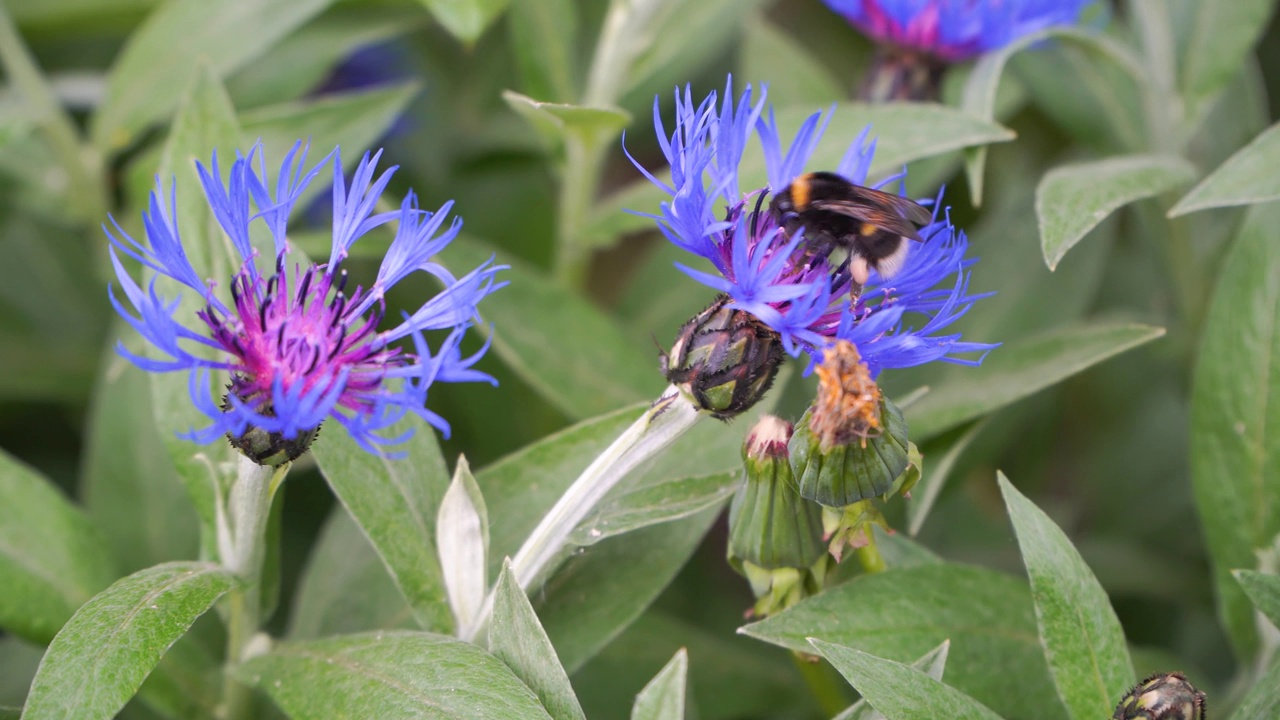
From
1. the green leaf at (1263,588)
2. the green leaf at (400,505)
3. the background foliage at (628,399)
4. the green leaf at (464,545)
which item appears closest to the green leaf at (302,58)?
the background foliage at (628,399)

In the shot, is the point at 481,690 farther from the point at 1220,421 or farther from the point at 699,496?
the point at 1220,421

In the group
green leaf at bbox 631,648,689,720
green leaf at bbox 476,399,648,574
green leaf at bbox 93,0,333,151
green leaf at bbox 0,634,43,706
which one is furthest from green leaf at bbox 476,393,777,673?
green leaf at bbox 93,0,333,151

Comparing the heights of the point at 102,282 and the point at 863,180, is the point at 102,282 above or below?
below

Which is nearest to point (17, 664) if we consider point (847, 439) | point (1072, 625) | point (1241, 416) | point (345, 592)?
point (345, 592)

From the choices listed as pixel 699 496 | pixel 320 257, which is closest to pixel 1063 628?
pixel 699 496

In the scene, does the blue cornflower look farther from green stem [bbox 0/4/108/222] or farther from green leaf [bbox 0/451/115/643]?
green stem [bbox 0/4/108/222]

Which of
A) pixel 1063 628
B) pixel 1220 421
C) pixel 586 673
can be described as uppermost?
pixel 1220 421
